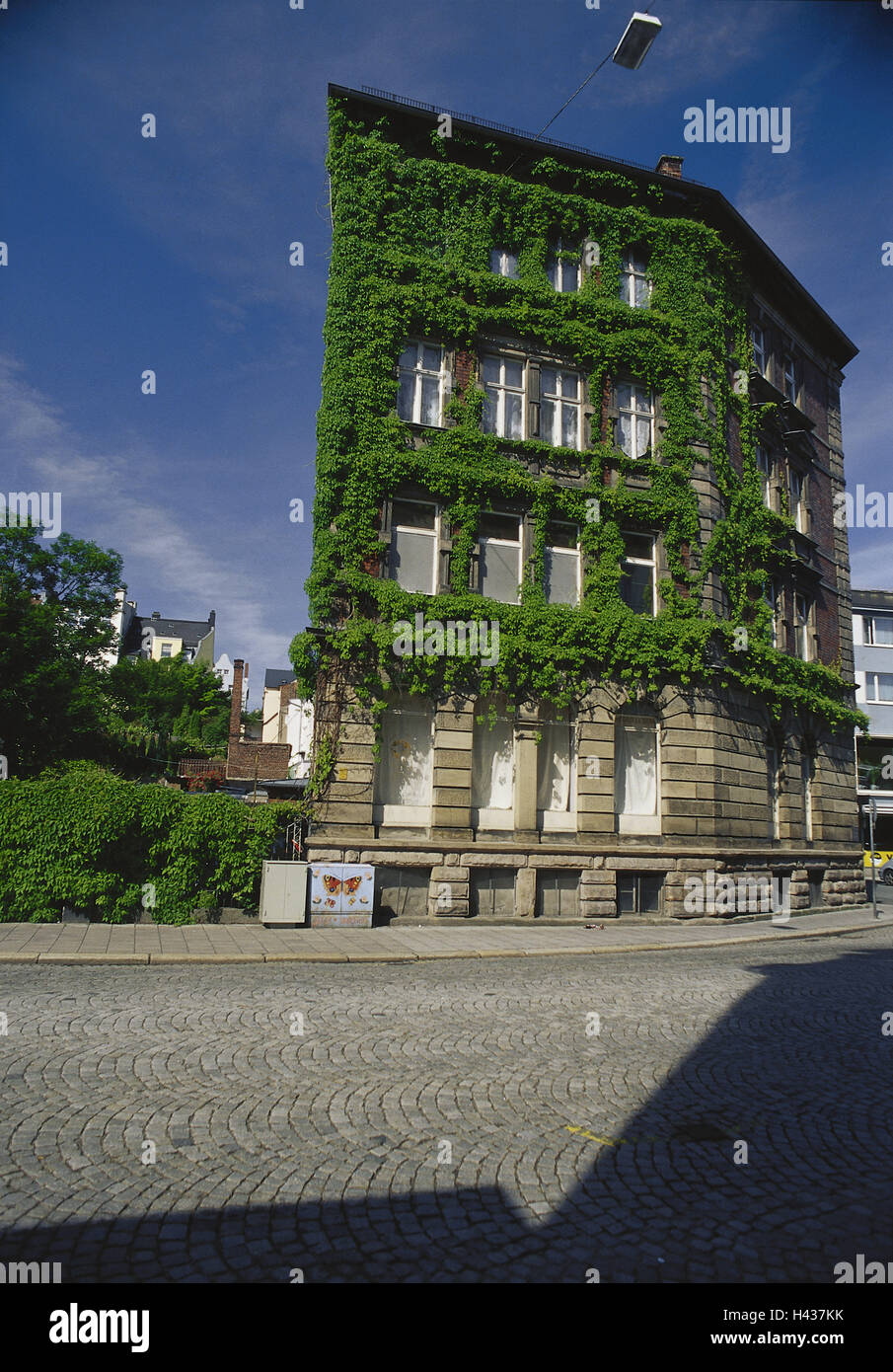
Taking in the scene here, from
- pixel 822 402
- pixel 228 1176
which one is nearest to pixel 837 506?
pixel 822 402

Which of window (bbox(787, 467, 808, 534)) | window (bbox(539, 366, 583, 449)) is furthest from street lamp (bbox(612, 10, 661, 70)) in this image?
window (bbox(787, 467, 808, 534))

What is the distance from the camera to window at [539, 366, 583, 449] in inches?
828

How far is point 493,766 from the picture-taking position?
18891 millimetres

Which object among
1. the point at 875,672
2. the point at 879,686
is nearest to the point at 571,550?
the point at 875,672

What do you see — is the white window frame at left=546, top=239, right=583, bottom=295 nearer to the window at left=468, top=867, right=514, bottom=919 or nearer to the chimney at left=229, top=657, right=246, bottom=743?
the window at left=468, top=867, right=514, bottom=919

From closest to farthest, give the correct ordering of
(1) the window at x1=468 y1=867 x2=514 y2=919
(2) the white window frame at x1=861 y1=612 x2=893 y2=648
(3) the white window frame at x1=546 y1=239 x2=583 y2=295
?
1. (1) the window at x1=468 y1=867 x2=514 y2=919
2. (3) the white window frame at x1=546 y1=239 x2=583 y2=295
3. (2) the white window frame at x1=861 y1=612 x2=893 y2=648

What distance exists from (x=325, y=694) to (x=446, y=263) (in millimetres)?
11664

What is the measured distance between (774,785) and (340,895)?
44.7 ft

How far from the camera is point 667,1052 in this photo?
748cm

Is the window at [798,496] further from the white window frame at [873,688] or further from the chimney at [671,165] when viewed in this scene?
the white window frame at [873,688]

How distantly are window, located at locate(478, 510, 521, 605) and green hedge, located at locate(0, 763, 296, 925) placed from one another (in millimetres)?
7736

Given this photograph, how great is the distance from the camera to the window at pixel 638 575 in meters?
20.7
